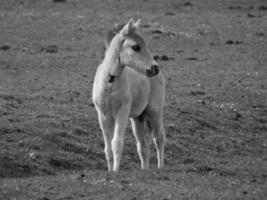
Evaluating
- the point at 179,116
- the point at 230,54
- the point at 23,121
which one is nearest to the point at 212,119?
the point at 179,116

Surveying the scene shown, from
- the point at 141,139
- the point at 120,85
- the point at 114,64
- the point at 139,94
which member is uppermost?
the point at 114,64

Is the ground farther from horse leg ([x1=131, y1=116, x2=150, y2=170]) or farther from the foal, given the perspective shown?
horse leg ([x1=131, y1=116, x2=150, y2=170])

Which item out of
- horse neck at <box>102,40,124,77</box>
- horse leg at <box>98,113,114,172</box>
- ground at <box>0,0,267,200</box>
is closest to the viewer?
ground at <box>0,0,267,200</box>

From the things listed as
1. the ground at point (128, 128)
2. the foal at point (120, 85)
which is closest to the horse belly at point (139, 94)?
the foal at point (120, 85)

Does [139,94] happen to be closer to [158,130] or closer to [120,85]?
[120,85]

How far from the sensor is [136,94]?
544 inches

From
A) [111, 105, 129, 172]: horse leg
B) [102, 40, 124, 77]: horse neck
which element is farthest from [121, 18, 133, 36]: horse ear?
[111, 105, 129, 172]: horse leg

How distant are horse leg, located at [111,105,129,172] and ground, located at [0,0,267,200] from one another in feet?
1.12

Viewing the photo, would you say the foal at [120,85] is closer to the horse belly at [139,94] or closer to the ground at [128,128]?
the horse belly at [139,94]

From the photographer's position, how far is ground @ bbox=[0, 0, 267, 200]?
1188 centimetres

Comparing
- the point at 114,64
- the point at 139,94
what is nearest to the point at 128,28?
the point at 114,64

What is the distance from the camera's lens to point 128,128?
714 inches

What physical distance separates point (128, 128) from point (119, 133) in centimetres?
510

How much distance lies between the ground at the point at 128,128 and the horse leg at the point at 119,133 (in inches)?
13.5
